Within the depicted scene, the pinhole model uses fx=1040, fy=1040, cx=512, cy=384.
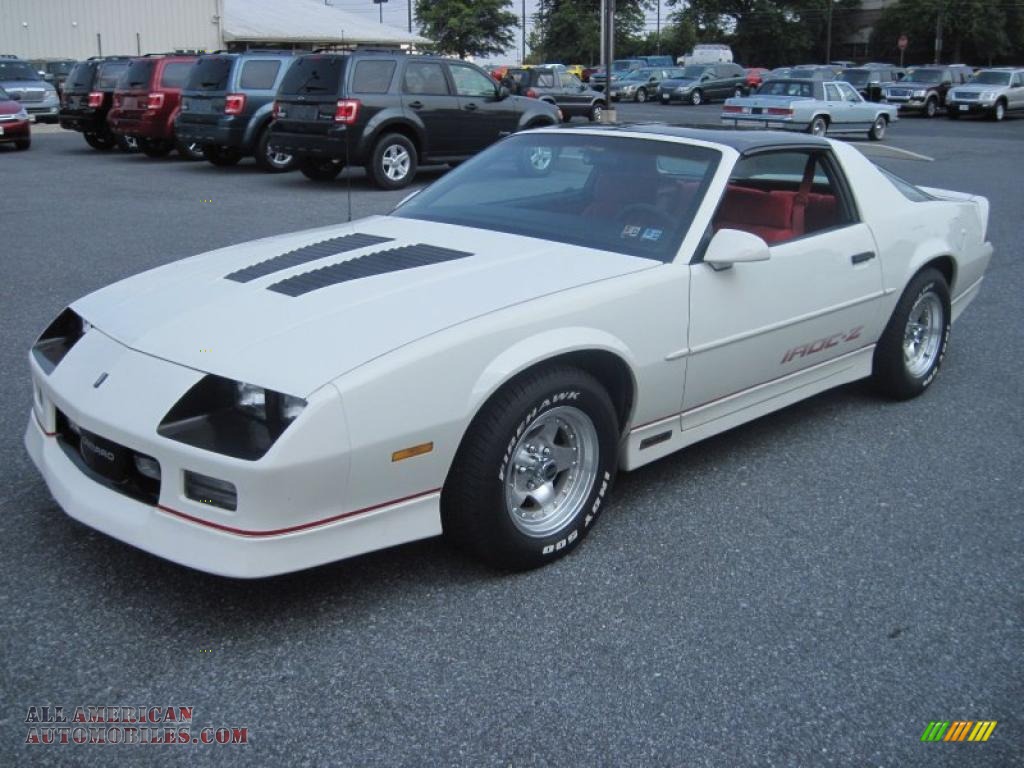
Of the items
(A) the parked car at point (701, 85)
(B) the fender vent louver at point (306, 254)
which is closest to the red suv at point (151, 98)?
(B) the fender vent louver at point (306, 254)

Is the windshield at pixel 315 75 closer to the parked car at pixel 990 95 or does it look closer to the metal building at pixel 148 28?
the parked car at pixel 990 95

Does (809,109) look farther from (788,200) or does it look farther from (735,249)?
(735,249)

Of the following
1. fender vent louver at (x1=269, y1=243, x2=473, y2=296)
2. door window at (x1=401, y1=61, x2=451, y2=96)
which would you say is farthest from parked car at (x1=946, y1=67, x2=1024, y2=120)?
fender vent louver at (x1=269, y1=243, x2=473, y2=296)

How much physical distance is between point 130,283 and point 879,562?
2872mm

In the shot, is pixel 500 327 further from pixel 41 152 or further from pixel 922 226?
pixel 41 152

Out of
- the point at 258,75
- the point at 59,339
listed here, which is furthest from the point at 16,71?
the point at 59,339

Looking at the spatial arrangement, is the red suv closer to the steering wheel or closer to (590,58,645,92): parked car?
the steering wheel

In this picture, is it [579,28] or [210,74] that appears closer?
[210,74]

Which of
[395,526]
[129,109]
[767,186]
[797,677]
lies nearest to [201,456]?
[395,526]

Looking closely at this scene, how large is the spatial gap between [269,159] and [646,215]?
12939 mm

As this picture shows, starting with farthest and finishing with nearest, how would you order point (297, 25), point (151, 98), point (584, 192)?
point (297, 25), point (151, 98), point (584, 192)

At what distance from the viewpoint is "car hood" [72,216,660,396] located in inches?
118

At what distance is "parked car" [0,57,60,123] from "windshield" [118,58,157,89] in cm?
860

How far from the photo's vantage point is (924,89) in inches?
1399
